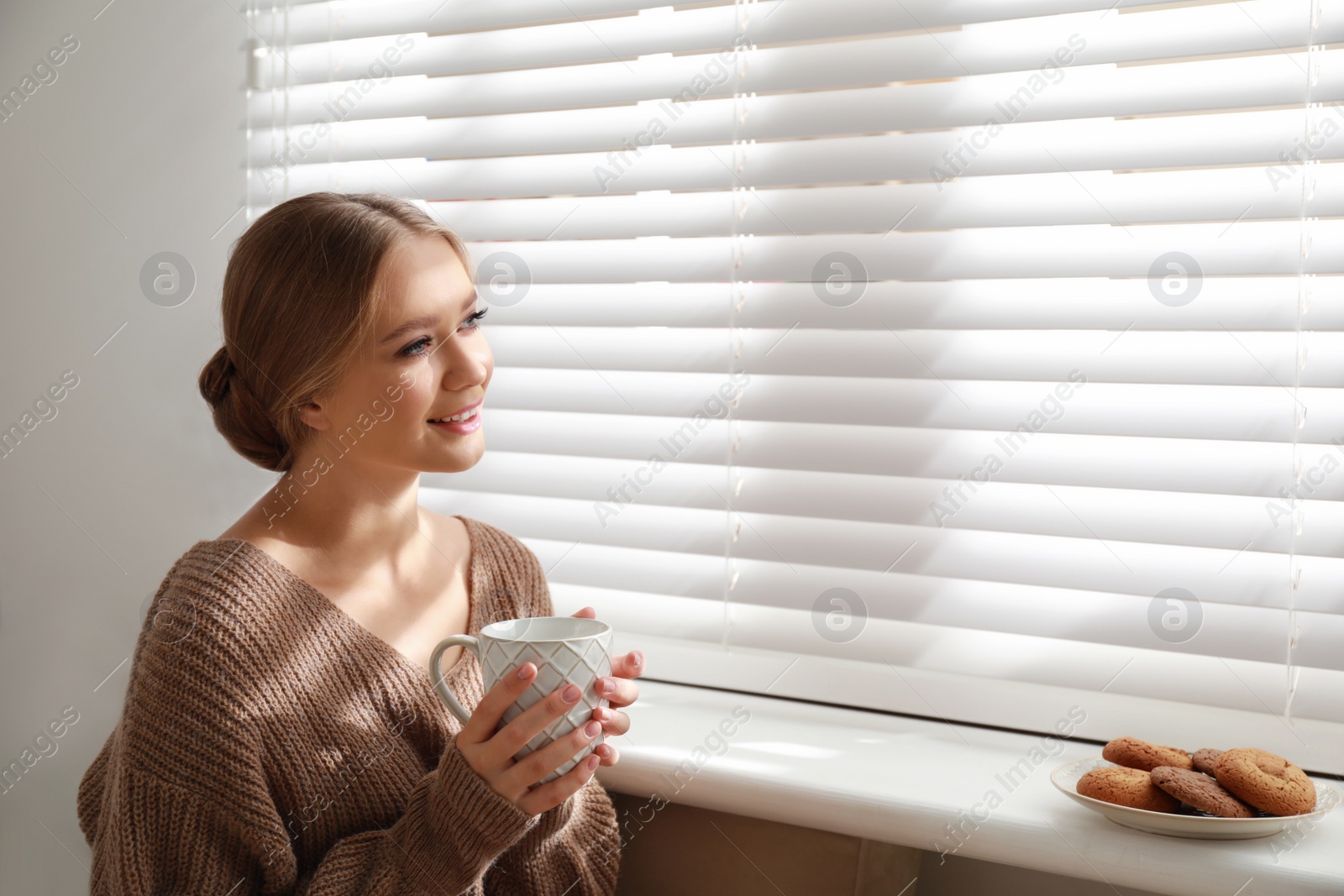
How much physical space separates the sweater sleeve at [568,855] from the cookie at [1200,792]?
1.76ft

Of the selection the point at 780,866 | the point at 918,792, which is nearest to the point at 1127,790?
the point at 918,792

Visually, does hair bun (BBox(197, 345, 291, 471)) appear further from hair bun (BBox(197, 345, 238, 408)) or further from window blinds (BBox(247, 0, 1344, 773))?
window blinds (BBox(247, 0, 1344, 773))

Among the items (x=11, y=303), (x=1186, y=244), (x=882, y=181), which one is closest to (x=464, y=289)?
(x=882, y=181)

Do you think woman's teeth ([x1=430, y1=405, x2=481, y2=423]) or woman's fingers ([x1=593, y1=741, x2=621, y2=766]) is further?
woman's teeth ([x1=430, y1=405, x2=481, y2=423])

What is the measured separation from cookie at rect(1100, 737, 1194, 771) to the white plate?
0.18 ft

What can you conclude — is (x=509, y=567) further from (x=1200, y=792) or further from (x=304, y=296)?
(x=1200, y=792)

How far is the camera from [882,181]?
44.7 inches

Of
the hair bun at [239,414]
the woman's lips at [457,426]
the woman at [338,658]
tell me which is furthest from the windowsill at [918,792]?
the hair bun at [239,414]

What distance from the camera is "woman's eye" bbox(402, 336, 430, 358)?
946mm

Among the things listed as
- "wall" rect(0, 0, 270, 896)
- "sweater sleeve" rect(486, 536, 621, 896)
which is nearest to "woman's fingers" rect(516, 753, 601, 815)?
"sweater sleeve" rect(486, 536, 621, 896)

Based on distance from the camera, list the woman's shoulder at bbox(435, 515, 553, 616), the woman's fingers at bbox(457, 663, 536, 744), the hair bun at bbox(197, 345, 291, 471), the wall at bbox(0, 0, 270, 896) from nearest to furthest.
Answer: the woman's fingers at bbox(457, 663, 536, 744) < the hair bun at bbox(197, 345, 291, 471) < the woman's shoulder at bbox(435, 515, 553, 616) < the wall at bbox(0, 0, 270, 896)

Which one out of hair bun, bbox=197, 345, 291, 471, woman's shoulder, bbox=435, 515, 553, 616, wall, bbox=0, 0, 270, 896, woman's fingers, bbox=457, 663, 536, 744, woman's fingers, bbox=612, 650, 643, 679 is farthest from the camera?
wall, bbox=0, 0, 270, 896

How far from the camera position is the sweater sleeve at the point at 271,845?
842 millimetres

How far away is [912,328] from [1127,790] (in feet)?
1.73
